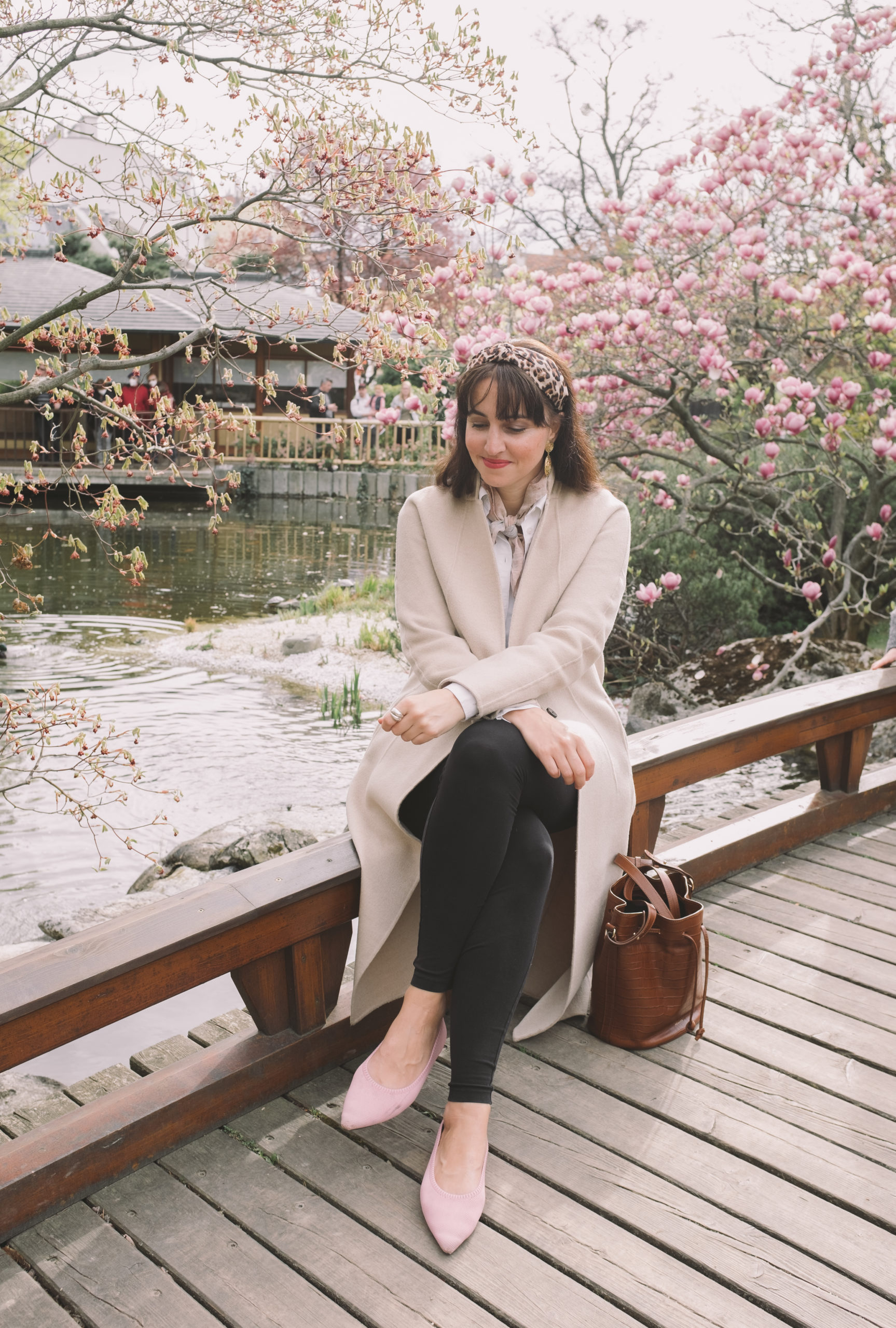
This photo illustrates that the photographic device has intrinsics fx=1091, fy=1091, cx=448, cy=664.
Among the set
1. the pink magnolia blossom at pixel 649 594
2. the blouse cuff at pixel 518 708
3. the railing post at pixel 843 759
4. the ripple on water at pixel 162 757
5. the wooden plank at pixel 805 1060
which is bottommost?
the ripple on water at pixel 162 757

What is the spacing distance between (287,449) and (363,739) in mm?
13884

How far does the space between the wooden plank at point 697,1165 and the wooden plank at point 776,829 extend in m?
0.76

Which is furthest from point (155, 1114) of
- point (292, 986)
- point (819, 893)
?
point (819, 893)

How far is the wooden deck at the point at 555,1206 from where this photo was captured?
4.66 feet

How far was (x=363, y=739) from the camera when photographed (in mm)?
6484

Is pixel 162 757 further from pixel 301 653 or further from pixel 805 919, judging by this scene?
pixel 805 919

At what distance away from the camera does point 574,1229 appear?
5.11 feet

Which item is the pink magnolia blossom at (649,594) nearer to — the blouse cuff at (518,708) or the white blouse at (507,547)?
the white blouse at (507,547)

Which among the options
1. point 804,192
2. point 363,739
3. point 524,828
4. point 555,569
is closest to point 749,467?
point 804,192

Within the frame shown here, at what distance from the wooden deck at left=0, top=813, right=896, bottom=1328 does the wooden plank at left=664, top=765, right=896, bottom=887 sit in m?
0.55

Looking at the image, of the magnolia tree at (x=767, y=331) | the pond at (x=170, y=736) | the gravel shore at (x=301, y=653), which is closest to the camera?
the pond at (x=170, y=736)

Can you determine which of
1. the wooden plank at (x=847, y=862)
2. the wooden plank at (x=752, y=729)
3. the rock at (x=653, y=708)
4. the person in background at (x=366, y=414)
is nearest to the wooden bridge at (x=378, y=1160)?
the wooden plank at (x=752, y=729)

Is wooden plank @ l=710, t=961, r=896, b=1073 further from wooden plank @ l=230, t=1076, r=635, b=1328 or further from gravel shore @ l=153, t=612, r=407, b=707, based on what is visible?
gravel shore @ l=153, t=612, r=407, b=707

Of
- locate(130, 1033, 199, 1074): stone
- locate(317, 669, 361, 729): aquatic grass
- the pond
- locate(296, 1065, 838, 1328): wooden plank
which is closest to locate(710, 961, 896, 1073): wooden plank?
locate(296, 1065, 838, 1328): wooden plank
